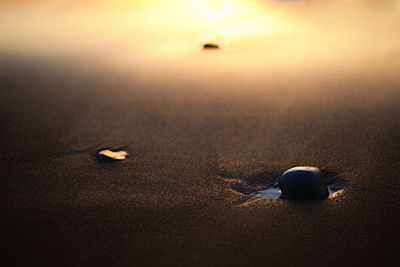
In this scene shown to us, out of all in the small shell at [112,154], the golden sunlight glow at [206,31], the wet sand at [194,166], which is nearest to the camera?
the wet sand at [194,166]

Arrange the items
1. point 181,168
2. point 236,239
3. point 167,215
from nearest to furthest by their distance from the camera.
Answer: point 236,239 → point 167,215 → point 181,168

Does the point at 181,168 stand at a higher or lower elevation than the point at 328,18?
lower

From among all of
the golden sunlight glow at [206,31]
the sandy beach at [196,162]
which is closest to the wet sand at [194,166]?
the sandy beach at [196,162]

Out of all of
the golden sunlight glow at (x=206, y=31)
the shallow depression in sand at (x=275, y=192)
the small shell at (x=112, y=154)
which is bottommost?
the shallow depression in sand at (x=275, y=192)

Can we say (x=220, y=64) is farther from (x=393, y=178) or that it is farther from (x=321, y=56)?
(x=393, y=178)

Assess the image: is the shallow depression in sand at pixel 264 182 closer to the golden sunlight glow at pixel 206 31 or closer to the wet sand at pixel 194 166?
the wet sand at pixel 194 166

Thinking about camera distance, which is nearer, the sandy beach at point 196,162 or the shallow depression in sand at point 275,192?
the sandy beach at point 196,162

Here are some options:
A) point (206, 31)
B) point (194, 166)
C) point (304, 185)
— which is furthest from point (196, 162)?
point (206, 31)

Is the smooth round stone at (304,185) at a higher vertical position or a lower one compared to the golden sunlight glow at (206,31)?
lower

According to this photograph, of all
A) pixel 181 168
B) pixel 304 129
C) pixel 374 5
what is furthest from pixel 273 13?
pixel 181 168

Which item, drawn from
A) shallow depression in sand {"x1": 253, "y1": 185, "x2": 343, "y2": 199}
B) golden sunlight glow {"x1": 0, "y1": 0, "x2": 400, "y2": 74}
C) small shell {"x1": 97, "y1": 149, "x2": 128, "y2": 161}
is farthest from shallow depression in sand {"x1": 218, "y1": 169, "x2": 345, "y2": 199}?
golden sunlight glow {"x1": 0, "y1": 0, "x2": 400, "y2": 74}
